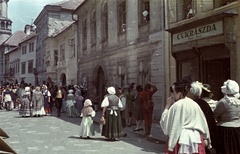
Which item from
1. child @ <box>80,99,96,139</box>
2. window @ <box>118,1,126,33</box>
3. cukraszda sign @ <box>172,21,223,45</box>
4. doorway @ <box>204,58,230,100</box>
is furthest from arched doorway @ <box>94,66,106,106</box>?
doorway @ <box>204,58,230,100</box>

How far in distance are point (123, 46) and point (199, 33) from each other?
21.9 feet

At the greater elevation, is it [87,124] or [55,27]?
[55,27]

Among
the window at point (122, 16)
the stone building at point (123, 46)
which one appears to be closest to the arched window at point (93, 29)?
the stone building at point (123, 46)

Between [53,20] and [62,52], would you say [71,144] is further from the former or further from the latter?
[53,20]

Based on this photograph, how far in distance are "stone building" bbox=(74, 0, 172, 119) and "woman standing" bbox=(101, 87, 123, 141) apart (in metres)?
3.92

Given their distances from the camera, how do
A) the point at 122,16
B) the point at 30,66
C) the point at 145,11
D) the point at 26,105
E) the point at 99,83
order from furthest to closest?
1. the point at 30,66
2. the point at 99,83
3. the point at 122,16
4. the point at 26,105
5. the point at 145,11

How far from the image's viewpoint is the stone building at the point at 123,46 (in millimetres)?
13008

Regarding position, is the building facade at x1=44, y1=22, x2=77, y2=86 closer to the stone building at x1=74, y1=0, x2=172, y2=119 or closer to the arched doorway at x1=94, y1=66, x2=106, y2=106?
the stone building at x1=74, y1=0, x2=172, y2=119

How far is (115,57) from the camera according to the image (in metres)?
17.5

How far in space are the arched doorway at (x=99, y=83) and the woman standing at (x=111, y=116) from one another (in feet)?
36.4

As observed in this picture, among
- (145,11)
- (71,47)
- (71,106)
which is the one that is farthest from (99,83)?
(145,11)

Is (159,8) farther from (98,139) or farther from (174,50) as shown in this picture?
(98,139)

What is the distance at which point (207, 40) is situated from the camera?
9.81 meters

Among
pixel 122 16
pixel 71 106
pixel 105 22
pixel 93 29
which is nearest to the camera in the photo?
pixel 71 106
